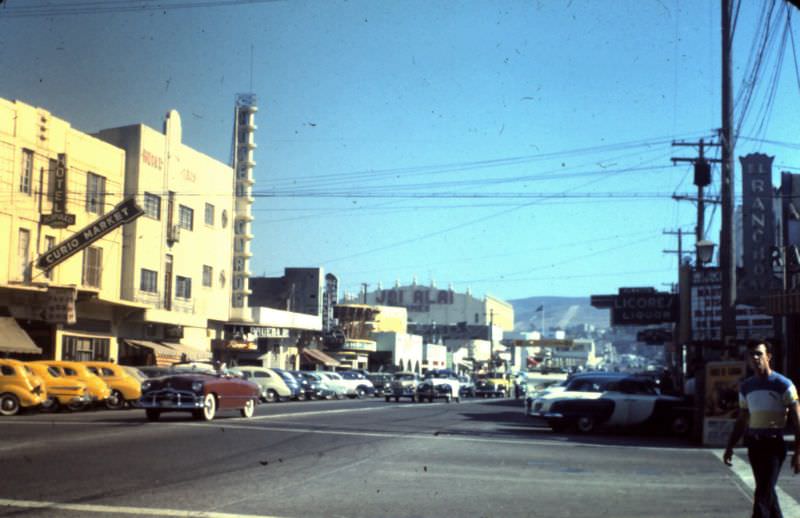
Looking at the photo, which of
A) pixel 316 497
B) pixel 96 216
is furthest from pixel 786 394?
pixel 96 216

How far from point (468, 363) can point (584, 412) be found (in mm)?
110701

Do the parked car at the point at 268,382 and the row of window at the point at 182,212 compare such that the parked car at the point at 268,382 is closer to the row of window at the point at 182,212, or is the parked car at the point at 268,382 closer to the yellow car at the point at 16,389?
the row of window at the point at 182,212

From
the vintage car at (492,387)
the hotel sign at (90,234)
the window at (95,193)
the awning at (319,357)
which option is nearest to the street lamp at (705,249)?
the hotel sign at (90,234)

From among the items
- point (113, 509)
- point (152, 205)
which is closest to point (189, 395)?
point (113, 509)

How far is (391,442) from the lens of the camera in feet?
68.4

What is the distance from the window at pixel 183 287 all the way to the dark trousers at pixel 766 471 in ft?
159

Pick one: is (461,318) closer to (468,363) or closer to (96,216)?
(468,363)

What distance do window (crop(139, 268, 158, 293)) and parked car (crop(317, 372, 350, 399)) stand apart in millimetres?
9948

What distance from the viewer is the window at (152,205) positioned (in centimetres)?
5116

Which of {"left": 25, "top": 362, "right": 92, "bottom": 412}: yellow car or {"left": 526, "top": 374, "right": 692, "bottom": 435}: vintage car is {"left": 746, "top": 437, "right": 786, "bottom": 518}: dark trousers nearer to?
{"left": 526, "top": 374, "right": 692, "bottom": 435}: vintage car

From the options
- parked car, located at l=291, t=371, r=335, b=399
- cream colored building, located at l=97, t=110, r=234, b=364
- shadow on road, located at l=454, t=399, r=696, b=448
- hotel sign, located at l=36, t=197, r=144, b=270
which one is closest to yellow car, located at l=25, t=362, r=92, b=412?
hotel sign, located at l=36, t=197, r=144, b=270

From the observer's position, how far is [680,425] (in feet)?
85.6

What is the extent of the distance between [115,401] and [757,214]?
2978 cm

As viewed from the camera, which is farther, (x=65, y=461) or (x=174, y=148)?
(x=174, y=148)
